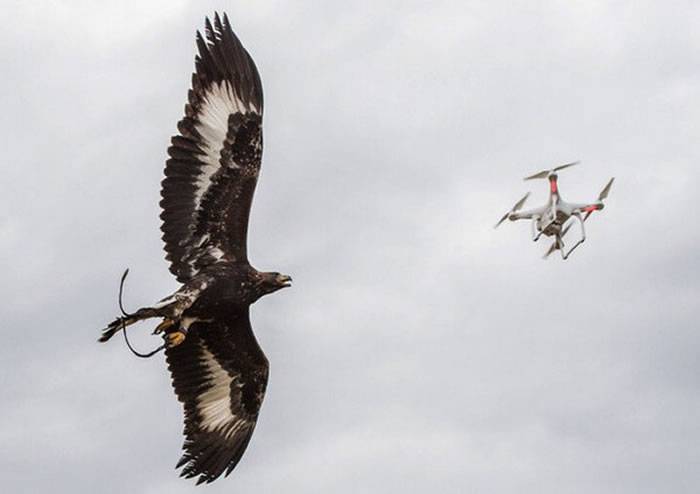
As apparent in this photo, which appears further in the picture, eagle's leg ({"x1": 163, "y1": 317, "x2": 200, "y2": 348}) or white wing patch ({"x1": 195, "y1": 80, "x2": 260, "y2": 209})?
white wing patch ({"x1": 195, "y1": 80, "x2": 260, "y2": 209})

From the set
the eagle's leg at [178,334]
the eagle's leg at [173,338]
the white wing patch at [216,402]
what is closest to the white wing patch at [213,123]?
the eagle's leg at [178,334]

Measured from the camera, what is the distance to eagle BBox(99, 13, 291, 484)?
3725 centimetres

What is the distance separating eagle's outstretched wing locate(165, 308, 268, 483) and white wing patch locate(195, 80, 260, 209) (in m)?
2.59

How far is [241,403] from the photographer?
3931cm

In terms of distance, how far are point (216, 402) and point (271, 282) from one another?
281cm

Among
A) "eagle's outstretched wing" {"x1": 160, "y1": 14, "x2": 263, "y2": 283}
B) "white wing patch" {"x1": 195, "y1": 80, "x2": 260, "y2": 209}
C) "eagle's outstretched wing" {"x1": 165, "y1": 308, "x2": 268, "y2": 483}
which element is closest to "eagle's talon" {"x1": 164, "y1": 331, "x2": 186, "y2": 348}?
"eagle's outstretched wing" {"x1": 160, "y1": 14, "x2": 263, "y2": 283}

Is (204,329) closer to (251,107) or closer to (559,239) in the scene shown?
(251,107)

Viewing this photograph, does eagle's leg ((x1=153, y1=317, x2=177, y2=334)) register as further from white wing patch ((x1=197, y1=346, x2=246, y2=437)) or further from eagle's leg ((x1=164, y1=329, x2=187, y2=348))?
white wing patch ((x1=197, y1=346, x2=246, y2=437))

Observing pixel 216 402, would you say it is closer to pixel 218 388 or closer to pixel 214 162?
pixel 218 388

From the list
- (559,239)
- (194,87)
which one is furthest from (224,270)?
(559,239)

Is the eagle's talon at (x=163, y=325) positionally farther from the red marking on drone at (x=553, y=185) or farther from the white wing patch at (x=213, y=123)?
the red marking on drone at (x=553, y=185)

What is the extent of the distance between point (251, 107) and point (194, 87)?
1.22 metres

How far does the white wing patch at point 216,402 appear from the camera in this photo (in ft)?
127

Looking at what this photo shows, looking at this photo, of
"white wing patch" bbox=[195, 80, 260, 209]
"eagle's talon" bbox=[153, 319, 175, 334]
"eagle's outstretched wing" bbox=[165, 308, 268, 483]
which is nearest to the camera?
"eagle's talon" bbox=[153, 319, 175, 334]
